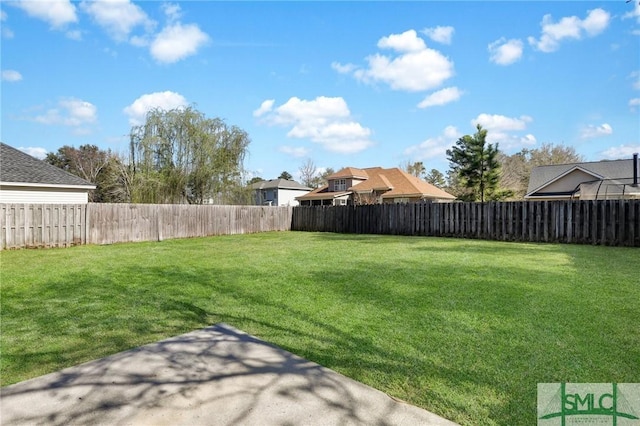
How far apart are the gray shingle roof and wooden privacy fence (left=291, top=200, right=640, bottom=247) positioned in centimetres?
1152

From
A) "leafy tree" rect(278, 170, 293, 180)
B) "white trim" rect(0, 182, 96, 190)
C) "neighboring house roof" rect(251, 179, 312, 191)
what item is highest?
"leafy tree" rect(278, 170, 293, 180)

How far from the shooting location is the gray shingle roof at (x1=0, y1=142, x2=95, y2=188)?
41.0 feet

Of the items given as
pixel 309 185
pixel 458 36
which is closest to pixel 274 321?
pixel 458 36

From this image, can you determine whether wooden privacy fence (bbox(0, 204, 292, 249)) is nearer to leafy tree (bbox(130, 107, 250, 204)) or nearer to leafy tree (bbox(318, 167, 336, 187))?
leafy tree (bbox(130, 107, 250, 204))

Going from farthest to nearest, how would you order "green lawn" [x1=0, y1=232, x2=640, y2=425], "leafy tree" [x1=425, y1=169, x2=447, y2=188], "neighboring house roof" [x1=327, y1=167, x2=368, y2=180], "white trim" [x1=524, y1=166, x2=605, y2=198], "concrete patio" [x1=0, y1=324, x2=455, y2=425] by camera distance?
"leafy tree" [x1=425, y1=169, x2=447, y2=188]
"neighboring house roof" [x1=327, y1=167, x2=368, y2=180]
"white trim" [x1=524, y1=166, x2=605, y2=198]
"green lawn" [x1=0, y1=232, x2=640, y2=425]
"concrete patio" [x1=0, y1=324, x2=455, y2=425]

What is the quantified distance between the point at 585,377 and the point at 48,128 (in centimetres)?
2587

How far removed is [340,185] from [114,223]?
21080 mm

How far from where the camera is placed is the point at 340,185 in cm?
3067

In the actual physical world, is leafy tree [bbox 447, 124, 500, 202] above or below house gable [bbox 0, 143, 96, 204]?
above

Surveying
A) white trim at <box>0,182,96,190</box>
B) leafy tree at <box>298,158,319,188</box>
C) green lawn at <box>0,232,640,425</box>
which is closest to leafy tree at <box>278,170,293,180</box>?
leafy tree at <box>298,158,319,188</box>

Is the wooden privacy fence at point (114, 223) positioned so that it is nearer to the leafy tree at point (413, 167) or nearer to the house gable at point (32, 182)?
the house gable at point (32, 182)

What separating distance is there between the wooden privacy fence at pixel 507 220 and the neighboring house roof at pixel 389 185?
35.7 ft

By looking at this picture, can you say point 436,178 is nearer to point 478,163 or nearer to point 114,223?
point 478,163

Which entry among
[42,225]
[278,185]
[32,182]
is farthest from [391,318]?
[278,185]
